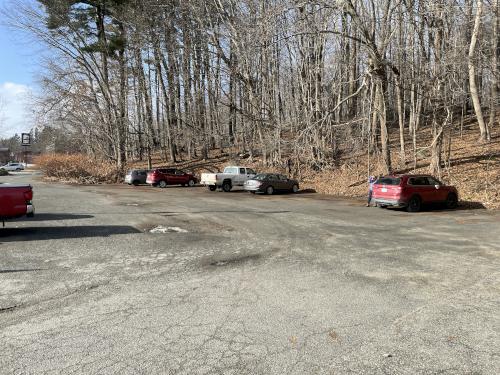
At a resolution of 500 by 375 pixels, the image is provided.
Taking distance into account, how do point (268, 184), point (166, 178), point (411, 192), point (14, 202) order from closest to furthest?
point (14, 202), point (411, 192), point (268, 184), point (166, 178)

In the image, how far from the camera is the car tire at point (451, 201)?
65.5 ft

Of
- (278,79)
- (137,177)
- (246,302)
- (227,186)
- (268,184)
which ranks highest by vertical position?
(278,79)

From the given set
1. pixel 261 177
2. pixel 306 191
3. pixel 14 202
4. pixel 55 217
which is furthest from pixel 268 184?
pixel 14 202

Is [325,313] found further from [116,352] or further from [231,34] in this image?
[231,34]

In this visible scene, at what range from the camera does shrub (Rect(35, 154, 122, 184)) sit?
41.2m

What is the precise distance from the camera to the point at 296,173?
3519cm

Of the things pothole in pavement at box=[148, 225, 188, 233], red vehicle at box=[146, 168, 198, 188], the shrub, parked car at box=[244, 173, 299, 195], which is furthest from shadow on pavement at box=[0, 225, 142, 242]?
the shrub

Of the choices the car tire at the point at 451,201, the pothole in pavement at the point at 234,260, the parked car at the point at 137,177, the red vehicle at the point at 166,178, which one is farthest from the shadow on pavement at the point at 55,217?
the parked car at the point at 137,177

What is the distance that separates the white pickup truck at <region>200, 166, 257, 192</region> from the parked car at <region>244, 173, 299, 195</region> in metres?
2.14

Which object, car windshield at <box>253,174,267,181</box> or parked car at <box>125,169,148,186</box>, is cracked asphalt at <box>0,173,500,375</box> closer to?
car windshield at <box>253,174,267,181</box>

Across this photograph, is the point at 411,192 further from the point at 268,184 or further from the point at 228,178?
the point at 228,178

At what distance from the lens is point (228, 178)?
31.3 meters

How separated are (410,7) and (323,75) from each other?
1323 cm

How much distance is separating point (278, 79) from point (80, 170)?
20.3m
